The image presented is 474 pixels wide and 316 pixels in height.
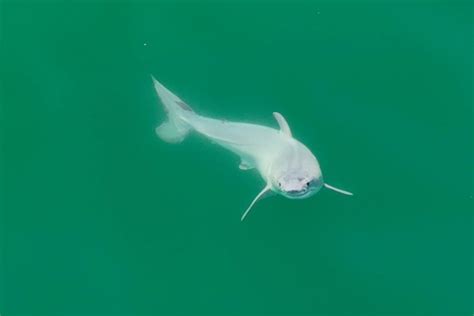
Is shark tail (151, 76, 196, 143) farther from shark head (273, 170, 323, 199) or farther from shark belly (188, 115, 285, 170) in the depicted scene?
shark head (273, 170, 323, 199)

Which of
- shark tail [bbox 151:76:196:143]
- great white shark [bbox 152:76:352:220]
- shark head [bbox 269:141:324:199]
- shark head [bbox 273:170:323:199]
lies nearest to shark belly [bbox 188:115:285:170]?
great white shark [bbox 152:76:352:220]

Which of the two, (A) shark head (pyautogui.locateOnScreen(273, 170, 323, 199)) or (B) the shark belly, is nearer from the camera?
(A) shark head (pyautogui.locateOnScreen(273, 170, 323, 199))

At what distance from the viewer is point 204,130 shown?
448 inches

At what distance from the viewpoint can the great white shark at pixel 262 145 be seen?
943 cm

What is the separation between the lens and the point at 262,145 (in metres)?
10.7

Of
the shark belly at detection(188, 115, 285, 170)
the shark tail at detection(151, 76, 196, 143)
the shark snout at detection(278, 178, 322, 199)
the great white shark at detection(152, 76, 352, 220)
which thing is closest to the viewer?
the shark snout at detection(278, 178, 322, 199)

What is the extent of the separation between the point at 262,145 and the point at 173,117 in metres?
2.20

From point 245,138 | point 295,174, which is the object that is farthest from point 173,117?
point 295,174

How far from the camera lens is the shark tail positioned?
11625mm

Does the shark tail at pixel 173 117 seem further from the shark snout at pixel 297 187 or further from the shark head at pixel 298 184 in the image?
the shark snout at pixel 297 187

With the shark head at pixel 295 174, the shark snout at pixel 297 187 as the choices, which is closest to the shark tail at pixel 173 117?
the shark head at pixel 295 174

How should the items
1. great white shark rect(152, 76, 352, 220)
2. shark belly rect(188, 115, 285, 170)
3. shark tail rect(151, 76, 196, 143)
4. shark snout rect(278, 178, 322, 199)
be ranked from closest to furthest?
shark snout rect(278, 178, 322, 199)
great white shark rect(152, 76, 352, 220)
shark belly rect(188, 115, 285, 170)
shark tail rect(151, 76, 196, 143)

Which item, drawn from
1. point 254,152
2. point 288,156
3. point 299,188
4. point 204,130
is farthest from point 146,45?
point 299,188

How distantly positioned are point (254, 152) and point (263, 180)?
718 mm
